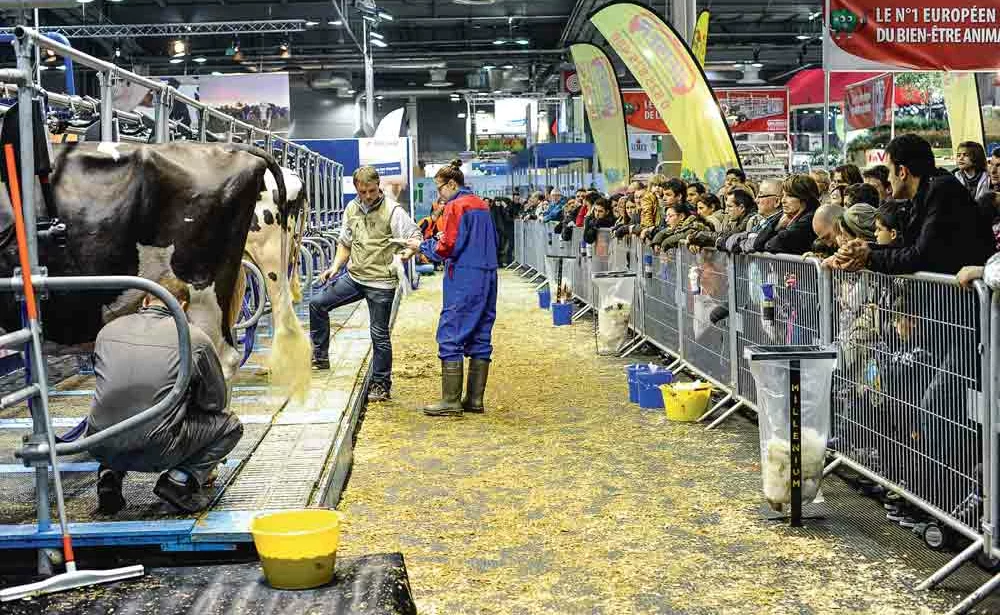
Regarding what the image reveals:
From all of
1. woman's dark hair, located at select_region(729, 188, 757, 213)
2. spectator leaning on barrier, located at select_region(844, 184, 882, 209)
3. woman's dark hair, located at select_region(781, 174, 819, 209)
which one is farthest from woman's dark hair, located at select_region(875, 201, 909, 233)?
woman's dark hair, located at select_region(729, 188, 757, 213)

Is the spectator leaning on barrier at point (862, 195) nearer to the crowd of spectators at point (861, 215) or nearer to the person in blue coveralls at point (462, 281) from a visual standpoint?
the crowd of spectators at point (861, 215)

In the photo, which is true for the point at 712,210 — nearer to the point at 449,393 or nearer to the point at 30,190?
the point at 449,393

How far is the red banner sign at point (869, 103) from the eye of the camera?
54.3 feet

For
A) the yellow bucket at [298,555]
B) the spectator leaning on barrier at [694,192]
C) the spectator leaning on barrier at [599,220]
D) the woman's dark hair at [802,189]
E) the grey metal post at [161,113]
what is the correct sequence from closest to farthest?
the yellow bucket at [298,555] < the grey metal post at [161,113] < the woman's dark hair at [802,189] < the spectator leaning on barrier at [694,192] < the spectator leaning on barrier at [599,220]

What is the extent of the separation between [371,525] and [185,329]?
1913 millimetres

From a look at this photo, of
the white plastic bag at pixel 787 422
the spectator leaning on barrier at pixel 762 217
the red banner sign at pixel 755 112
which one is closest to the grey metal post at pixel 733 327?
the spectator leaning on barrier at pixel 762 217

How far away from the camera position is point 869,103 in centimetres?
1709

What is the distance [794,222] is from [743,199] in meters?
1.54

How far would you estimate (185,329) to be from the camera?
3.92m

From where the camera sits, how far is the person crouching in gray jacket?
445cm

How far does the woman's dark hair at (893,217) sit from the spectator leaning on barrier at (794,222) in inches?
46.6

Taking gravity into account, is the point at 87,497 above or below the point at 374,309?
below

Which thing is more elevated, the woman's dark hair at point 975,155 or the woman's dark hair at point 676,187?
the woman's dark hair at point 975,155

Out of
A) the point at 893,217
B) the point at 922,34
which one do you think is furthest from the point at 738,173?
the point at 893,217
